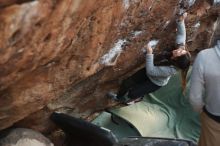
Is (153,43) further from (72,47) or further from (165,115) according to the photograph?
(72,47)

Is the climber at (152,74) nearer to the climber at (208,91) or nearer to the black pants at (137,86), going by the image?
the black pants at (137,86)

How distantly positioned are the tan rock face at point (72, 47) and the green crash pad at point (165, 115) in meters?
0.44

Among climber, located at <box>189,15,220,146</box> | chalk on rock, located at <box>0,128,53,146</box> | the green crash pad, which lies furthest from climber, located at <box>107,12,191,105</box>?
chalk on rock, located at <box>0,128,53,146</box>

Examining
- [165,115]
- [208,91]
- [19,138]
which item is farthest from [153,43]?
[19,138]

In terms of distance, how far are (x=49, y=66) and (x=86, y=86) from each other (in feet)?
4.05

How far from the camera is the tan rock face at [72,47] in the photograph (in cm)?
312

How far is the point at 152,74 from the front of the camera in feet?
16.8

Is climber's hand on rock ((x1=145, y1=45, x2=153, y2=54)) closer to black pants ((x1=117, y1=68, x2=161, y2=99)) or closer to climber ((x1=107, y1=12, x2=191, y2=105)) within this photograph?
climber ((x1=107, y1=12, x2=191, y2=105))

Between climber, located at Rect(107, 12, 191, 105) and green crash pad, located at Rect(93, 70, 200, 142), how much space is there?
0.36 m

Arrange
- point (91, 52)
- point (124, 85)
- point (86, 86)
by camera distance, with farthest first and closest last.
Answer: point (124, 85) → point (86, 86) → point (91, 52)

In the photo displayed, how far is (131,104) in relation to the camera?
5672 millimetres

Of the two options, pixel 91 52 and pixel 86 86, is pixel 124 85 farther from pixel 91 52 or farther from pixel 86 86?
pixel 91 52

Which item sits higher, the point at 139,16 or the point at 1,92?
the point at 139,16

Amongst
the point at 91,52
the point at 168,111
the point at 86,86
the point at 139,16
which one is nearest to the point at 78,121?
the point at 86,86
